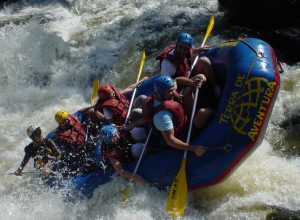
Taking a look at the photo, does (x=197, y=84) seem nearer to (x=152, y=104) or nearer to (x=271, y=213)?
(x=152, y=104)

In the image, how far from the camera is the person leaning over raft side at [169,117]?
13.4ft

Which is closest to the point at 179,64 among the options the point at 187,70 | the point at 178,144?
the point at 187,70

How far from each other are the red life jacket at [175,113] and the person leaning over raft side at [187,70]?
0.16m

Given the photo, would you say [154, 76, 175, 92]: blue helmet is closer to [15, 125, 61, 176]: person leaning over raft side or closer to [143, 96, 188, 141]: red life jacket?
[143, 96, 188, 141]: red life jacket

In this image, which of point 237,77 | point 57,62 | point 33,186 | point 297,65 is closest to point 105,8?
point 57,62

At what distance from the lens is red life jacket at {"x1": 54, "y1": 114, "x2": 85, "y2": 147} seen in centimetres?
523

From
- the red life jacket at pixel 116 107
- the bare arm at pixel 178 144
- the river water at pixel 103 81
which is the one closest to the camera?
the bare arm at pixel 178 144

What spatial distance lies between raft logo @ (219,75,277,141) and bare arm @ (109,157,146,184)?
1.16m

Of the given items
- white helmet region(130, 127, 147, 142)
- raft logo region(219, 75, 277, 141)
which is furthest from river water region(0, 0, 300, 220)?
raft logo region(219, 75, 277, 141)

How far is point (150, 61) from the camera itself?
768 cm

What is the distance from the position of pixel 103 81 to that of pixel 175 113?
12.7 ft

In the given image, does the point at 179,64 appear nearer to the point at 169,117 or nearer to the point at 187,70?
the point at 187,70

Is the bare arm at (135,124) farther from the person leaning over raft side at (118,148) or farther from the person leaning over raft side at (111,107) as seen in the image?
the person leaning over raft side at (111,107)

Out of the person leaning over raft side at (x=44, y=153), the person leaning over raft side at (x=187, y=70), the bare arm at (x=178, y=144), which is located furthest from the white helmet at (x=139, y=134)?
the person leaning over raft side at (x=44, y=153)
